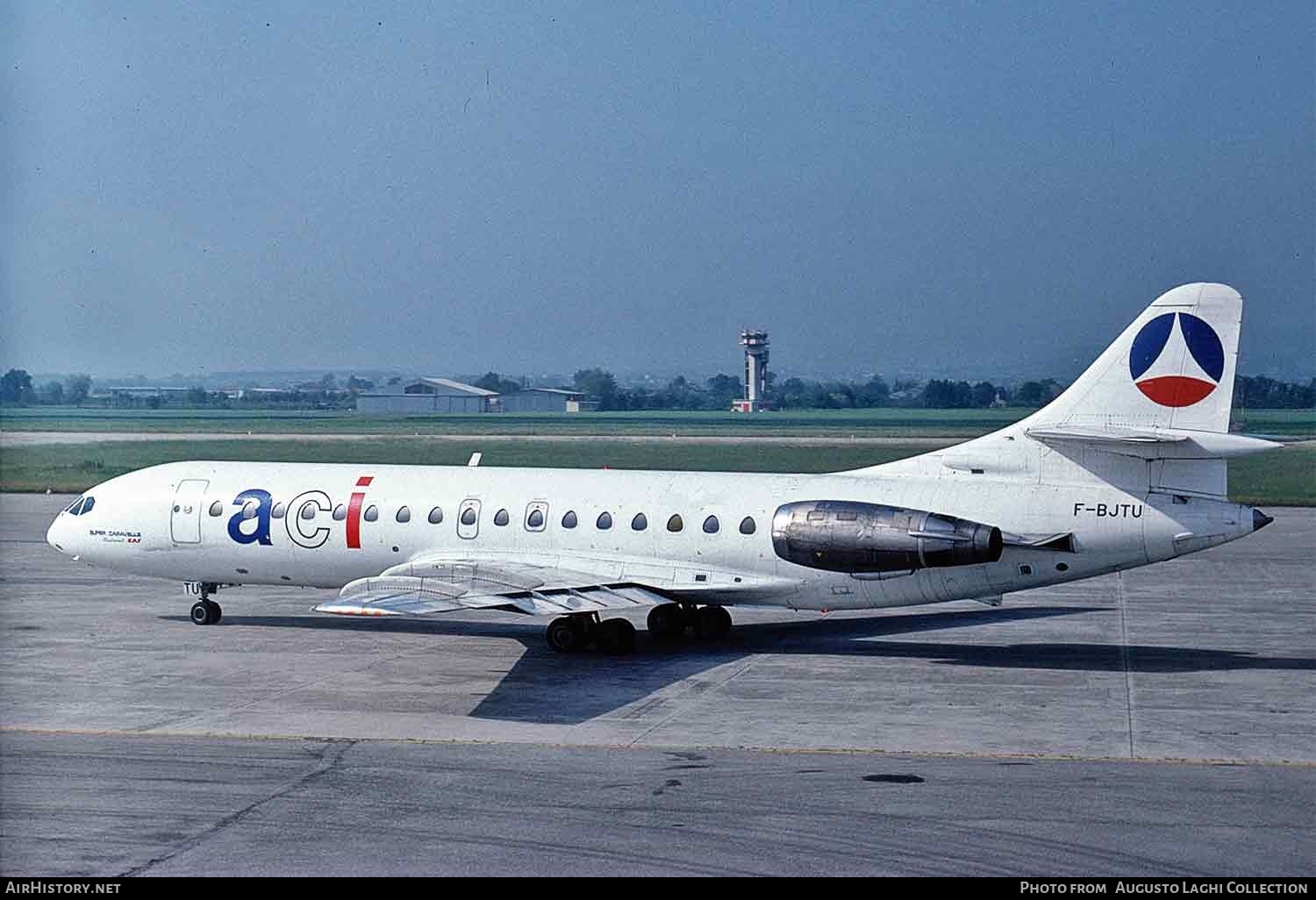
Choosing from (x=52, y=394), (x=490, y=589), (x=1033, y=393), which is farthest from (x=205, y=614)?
(x=1033, y=393)

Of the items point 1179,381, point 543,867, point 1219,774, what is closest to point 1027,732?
point 1219,774

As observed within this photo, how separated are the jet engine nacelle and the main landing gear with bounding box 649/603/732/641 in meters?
2.70

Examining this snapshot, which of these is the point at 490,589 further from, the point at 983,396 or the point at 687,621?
the point at 983,396

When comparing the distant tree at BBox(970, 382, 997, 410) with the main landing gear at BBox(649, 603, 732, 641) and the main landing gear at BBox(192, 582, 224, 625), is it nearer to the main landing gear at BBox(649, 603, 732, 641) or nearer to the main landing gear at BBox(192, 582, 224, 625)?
the main landing gear at BBox(649, 603, 732, 641)

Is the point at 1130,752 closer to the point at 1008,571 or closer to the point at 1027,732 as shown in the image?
the point at 1027,732

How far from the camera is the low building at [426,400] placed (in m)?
104

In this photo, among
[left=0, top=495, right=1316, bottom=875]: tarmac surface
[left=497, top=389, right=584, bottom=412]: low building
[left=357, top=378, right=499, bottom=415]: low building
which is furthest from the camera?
[left=497, top=389, right=584, bottom=412]: low building

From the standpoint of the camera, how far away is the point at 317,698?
67.6ft

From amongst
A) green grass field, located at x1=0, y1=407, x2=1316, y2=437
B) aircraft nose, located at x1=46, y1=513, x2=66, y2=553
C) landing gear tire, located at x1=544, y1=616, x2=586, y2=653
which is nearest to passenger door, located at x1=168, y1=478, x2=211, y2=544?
aircraft nose, located at x1=46, y1=513, x2=66, y2=553

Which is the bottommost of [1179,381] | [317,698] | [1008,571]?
[317,698]

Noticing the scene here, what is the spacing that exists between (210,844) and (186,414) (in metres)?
89.8

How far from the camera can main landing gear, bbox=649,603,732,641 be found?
84.7 ft
